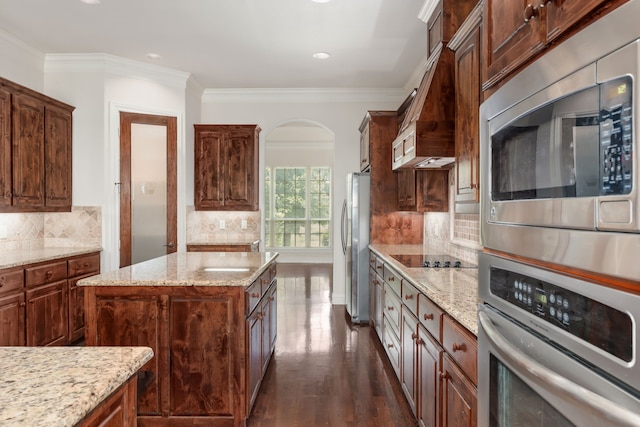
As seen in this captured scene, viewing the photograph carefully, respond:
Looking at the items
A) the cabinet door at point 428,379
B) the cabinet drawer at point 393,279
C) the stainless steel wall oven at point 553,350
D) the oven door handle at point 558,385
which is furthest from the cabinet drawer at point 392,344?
the oven door handle at point 558,385

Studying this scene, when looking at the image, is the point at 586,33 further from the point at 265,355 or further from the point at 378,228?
the point at 378,228

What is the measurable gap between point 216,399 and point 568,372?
2.05 m

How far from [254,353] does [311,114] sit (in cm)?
381

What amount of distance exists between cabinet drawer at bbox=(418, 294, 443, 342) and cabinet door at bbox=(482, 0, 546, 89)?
3.80ft

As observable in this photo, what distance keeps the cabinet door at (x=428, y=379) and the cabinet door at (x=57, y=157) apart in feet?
12.6

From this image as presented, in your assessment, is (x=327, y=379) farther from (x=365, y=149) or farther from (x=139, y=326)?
(x=365, y=149)

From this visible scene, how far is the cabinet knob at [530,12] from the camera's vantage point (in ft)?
2.90

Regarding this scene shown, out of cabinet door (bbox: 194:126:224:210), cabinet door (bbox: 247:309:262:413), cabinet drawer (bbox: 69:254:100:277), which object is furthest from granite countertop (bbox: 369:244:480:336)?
cabinet drawer (bbox: 69:254:100:277)

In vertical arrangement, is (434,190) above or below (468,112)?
below

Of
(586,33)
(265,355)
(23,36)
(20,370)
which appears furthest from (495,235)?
(23,36)

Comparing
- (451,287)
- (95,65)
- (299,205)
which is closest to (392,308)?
(451,287)

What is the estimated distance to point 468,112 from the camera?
209 centimetres

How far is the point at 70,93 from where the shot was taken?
14.2 feet

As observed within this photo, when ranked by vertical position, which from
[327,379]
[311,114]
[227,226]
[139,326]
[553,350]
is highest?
[311,114]
